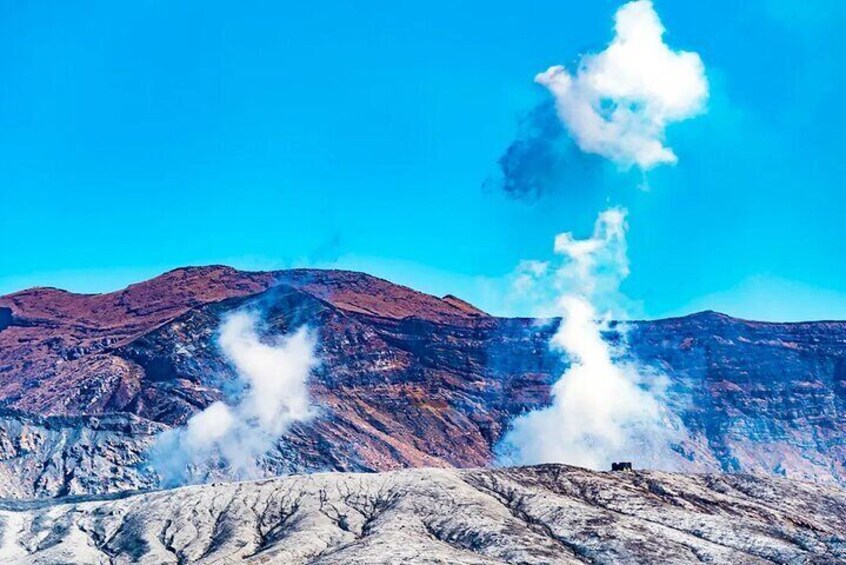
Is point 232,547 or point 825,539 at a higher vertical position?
point 825,539

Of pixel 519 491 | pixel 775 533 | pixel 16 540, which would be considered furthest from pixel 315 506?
pixel 775 533

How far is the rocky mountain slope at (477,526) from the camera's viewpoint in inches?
6353

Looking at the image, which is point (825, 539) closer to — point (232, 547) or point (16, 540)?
point (232, 547)

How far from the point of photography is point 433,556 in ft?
513

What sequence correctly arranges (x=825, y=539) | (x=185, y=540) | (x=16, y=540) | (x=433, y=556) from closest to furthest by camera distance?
(x=433, y=556), (x=825, y=539), (x=185, y=540), (x=16, y=540)

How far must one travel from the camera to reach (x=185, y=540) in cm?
18288

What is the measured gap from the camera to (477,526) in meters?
172

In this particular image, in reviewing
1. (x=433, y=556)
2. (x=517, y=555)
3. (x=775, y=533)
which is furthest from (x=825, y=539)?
(x=433, y=556)

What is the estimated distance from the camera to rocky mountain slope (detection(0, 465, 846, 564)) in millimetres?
161375

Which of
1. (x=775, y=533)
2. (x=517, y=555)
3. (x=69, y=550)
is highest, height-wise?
(x=775, y=533)

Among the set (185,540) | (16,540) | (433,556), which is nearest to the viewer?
(433,556)

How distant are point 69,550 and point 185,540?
1867cm

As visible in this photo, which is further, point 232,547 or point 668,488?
point 668,488

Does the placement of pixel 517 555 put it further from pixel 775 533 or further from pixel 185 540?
pixel 185 540
